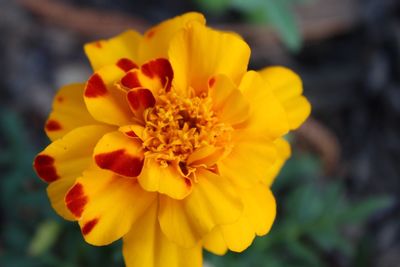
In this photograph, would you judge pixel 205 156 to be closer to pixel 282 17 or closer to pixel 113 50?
pixel 113 50

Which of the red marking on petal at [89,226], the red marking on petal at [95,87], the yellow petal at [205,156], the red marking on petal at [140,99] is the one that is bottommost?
the red marking on petal at [89,226]

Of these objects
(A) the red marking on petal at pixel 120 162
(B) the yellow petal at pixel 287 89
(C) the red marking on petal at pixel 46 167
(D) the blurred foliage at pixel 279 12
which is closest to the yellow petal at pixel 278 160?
(B) the yellow petal at pixel 287 89

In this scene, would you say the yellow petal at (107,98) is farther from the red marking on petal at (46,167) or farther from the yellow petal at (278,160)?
the yellow petal at (278,160)

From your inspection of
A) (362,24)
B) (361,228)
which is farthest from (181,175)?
(362,24)

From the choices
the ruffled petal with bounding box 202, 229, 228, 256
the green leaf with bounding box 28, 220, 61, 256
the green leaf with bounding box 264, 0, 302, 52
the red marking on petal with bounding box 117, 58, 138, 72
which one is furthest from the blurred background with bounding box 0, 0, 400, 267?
the red marking on petal with bounding box 117, 58, 138, 72

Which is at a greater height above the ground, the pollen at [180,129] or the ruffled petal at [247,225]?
the pollen at [180,129]

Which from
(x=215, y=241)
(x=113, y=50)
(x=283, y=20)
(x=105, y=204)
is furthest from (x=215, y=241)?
(x=283, y=20)

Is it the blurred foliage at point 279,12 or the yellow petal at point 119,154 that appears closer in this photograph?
the yellow petal at point 119,154
